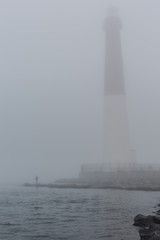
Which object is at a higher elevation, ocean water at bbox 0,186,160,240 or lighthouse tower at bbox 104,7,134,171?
lighthouse tower at bbox 104,7,134,171

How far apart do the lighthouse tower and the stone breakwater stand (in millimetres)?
29350

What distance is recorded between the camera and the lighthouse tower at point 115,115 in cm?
4369

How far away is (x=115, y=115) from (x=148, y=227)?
101ft

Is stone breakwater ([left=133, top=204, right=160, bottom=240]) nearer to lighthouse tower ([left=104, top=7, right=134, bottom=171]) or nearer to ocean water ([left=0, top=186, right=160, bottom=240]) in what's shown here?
ocean water ([left=0, top=186, right=160, bottom=240])

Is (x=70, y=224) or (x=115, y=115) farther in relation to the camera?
(x=115, y=115)

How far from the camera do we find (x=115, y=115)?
4372cm

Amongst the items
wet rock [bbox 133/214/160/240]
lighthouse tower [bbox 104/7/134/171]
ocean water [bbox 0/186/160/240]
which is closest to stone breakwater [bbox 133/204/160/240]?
wet rock [bbox 133/214/160/240]

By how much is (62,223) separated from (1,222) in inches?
100

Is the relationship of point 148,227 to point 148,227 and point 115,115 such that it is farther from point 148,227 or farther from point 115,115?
point 115,115

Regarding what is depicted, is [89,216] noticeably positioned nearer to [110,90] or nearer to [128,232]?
[128,232]

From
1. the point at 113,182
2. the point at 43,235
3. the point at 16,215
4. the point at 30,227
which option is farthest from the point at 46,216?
the point at 113,182

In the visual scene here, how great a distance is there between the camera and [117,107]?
144 ft

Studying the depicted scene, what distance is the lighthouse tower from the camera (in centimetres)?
4369

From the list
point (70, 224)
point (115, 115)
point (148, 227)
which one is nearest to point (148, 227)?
point (148, 227)
